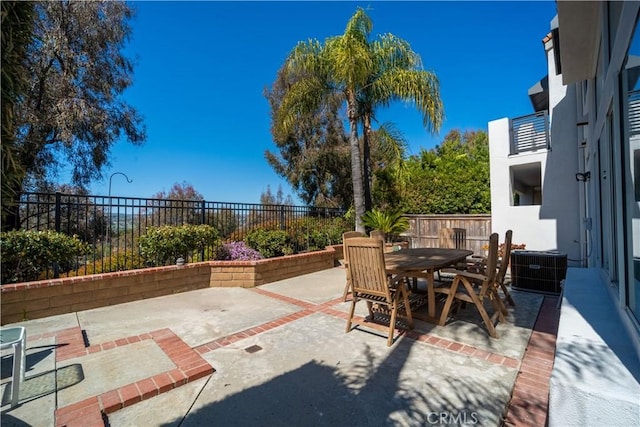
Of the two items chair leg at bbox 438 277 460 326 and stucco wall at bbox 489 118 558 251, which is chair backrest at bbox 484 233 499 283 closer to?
chair leg at bbox 438 277 460 326

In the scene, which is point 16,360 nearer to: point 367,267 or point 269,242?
point 367,267

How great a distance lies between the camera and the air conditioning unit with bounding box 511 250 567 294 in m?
5.26

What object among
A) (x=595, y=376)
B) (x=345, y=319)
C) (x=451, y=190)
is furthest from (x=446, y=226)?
(x=595, y=376)

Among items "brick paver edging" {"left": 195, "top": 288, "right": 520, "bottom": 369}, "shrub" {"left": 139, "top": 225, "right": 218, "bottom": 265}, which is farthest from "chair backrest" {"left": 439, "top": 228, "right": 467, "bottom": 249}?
"shrub" {"left": 139, "top": 225, "right": 218, "bottom": 265}

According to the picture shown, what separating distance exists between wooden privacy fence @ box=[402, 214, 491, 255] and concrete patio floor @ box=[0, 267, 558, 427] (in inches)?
221

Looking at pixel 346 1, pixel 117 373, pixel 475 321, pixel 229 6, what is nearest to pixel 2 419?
pixel 117 373

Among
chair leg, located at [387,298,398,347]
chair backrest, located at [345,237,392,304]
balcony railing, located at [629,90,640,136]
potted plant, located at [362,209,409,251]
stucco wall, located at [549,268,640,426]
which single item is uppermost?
balcony railing, located at [629,90,640,136]

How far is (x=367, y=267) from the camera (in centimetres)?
353

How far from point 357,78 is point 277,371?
7397 mm

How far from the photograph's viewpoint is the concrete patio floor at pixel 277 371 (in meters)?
2.19

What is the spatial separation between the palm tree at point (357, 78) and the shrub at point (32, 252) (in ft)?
20.0

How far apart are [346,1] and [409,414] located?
32.6ft

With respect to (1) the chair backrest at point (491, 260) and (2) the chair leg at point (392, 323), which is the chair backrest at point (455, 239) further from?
(2) the chair leg at point (392, 323)

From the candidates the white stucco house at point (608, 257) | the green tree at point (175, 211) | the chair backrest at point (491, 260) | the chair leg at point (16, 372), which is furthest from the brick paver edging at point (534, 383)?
the green tree at point (175, 211)
